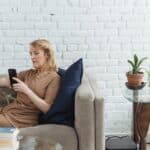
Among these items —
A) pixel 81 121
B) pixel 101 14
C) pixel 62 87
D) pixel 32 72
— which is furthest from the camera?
pixel 101 14

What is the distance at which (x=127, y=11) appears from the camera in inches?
140

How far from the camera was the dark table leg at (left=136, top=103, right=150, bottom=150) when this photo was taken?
10.2 ft

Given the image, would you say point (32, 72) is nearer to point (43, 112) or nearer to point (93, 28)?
point (43, 112)

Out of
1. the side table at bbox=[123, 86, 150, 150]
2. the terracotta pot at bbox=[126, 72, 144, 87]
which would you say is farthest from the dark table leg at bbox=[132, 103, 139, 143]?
the terracotta pot at bbox=[126, 72, 144, 87]

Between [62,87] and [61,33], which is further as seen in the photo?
[61,33]

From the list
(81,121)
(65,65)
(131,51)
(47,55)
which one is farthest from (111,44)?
(81,121)

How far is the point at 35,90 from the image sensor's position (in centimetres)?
282

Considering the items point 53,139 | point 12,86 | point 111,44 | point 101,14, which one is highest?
point 101,14

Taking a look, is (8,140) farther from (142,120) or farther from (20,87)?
(142,120)

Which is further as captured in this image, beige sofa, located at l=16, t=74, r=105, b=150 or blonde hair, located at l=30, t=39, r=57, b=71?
blonde hair, located at l=30, t=39, r=57, b=71

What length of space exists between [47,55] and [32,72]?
19 cm

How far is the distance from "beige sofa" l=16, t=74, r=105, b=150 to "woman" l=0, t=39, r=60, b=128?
0.61 ft

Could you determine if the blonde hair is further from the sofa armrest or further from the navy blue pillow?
the sofa armrest

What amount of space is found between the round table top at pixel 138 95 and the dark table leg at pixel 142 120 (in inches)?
1.7
